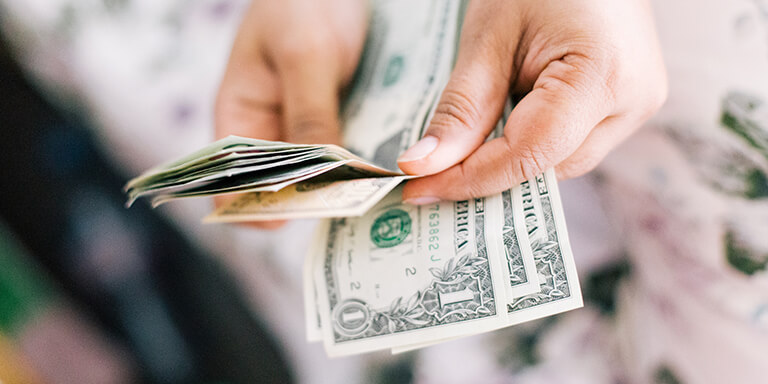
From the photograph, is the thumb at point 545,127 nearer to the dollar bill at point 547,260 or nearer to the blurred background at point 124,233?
the dollar bill at point 547,260

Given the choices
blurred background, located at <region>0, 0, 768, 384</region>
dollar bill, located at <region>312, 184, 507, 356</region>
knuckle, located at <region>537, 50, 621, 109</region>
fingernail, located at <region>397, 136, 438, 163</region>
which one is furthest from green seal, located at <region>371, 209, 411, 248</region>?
blurred background, located at <region>0, 0, 768, 384</region>

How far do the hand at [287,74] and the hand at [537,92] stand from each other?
0.22 m

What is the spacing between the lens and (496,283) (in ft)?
1.64

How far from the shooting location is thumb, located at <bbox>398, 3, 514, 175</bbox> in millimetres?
500

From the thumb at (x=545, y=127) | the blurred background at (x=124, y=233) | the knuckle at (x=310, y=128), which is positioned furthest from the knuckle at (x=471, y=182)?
the blurred background at (x=124, y=233)

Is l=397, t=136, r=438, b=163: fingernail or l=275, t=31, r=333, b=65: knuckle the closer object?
l=397, t=136, r=438, b=163: fingernail

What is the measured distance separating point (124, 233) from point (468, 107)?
3.11ft

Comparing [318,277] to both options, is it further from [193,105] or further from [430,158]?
[193,105]

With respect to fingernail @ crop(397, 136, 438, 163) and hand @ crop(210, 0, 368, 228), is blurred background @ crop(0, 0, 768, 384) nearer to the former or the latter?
hand @ crop(210, 0, 368, 228)

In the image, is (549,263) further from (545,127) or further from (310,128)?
(310,128)

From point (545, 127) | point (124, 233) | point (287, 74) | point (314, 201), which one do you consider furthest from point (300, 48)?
point (124, 233)

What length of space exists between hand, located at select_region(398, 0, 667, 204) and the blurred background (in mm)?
488

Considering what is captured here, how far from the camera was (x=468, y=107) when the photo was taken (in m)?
0.52

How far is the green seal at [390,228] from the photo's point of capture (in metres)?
0.57
